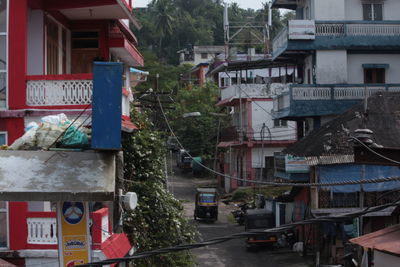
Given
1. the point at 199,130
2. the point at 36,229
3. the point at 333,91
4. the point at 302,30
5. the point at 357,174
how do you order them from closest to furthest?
1. the point at 36,229
2. the point at 357,174
3. the point at 333,91
4. the point at 302,30
5. the point at 199,130

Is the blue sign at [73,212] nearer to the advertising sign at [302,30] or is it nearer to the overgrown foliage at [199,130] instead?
the advertising sign at [302,30]

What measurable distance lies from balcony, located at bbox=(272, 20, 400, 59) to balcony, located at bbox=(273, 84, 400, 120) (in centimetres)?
198

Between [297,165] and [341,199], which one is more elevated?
[297,165]

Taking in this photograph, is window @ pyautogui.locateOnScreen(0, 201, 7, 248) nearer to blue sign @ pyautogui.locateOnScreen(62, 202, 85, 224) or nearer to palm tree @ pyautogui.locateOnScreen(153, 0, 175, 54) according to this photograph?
blue sign @ pyautogui.locateOnScreen(62, 202, 85, 224)

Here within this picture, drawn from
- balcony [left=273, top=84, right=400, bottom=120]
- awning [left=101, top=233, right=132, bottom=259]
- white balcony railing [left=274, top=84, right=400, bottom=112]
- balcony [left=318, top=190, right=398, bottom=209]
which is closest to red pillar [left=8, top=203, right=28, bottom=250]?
awning [left=101, top=233, right=132, bottom=259]

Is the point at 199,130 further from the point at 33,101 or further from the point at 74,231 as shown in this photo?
the point at 74,231

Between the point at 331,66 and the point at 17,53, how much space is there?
1811 cm

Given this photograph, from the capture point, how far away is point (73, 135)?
8.39 m

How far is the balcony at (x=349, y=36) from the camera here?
90.9ft

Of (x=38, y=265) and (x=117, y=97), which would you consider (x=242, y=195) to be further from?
(x=117, y=97)

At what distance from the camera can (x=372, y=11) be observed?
28.8 m

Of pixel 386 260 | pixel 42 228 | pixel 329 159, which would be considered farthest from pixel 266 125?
pixel 386 260

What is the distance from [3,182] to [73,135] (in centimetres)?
138

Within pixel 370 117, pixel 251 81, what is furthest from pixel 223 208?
pixel 370 117
